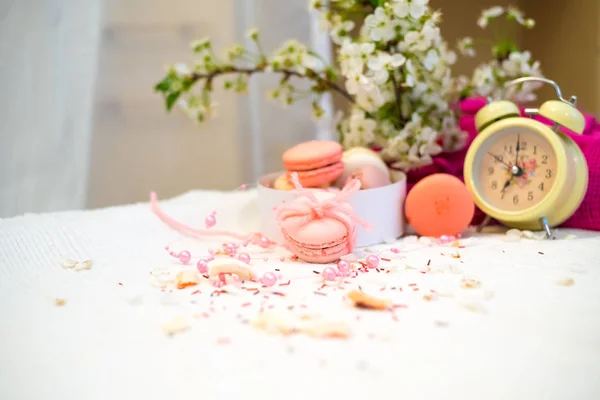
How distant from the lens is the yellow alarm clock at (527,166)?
0.95 metres

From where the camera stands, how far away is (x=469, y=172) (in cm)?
104

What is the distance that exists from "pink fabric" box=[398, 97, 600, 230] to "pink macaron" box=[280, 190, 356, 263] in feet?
0.95

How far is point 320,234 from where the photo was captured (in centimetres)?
85

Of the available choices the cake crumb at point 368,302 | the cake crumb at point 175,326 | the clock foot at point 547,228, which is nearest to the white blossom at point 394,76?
the clock foot at point 547,228

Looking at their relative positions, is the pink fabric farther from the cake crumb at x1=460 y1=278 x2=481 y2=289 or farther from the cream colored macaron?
the cake crumb at x1=460 y1=278 x2=481 y2=289

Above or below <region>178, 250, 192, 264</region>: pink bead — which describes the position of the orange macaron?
above

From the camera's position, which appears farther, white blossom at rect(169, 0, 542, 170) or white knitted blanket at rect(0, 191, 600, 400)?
white blossom at rect(169, 0, 542, 170)

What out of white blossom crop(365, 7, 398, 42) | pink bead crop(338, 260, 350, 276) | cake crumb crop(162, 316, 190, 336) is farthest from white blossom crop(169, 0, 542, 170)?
cake crumb crop(162, 316, 190, 336)

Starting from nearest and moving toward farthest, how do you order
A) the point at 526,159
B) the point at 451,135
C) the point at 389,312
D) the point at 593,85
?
1. the point at 389,312
2. the point at 526,159
3. the point at 451,135
4. the point at 593,85

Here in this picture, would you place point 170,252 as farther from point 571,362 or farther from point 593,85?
point 593,85

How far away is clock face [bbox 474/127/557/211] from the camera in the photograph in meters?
0.99

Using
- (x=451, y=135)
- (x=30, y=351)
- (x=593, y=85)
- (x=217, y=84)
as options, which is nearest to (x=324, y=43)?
(x=217, y=84)

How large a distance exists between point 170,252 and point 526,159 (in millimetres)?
634

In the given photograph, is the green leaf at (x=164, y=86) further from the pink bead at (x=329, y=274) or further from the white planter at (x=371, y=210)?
the pink bead at (x=329, y=274)
